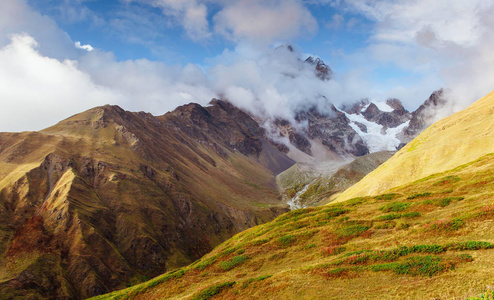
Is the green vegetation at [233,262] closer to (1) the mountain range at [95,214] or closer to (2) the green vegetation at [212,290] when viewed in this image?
(2) the green vegetation at [212,290]

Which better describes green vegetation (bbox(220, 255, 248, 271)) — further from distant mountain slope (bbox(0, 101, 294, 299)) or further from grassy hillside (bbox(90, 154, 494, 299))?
distant mountain slope (bbox(0, 101, 294, 299))

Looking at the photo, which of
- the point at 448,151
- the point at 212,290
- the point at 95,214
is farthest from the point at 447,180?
the point at 95,214

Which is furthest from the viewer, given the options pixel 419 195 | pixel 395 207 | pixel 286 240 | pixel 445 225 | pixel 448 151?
pixel 448 151

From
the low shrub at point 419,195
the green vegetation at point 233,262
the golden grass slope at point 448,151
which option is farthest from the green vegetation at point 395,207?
the golden grass slope at point 448,151

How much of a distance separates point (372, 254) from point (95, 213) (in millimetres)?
100539

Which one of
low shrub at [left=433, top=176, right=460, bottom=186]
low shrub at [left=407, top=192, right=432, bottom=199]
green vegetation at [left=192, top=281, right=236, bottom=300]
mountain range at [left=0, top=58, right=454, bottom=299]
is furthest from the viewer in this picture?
mountain range at [left=0, top=58, right=454, bottom=299]

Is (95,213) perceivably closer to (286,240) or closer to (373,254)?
(286,240)

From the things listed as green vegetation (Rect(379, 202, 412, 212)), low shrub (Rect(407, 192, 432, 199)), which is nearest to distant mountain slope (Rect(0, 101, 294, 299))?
green vegetation (Rect(379, 202, 412, 212))

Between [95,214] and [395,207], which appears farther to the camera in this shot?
[95,214]

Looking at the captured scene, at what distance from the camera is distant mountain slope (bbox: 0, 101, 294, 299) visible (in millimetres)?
78312

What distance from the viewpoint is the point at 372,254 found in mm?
26719

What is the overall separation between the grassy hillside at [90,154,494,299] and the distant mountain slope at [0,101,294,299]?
183ft

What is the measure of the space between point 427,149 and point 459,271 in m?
75.1

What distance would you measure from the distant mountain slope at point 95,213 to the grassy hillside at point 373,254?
183 ft
